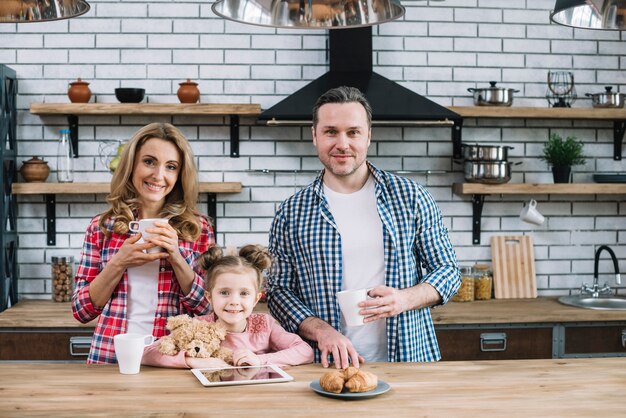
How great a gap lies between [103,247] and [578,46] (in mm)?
3537

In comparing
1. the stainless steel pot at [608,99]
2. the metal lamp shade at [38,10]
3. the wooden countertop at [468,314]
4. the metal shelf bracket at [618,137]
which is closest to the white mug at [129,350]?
the metal lamp shade at [38,10]

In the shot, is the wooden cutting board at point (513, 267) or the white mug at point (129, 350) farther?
the wooden cutting board at point (513, 267)

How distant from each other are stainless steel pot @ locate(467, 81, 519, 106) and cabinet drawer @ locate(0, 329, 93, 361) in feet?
8.51

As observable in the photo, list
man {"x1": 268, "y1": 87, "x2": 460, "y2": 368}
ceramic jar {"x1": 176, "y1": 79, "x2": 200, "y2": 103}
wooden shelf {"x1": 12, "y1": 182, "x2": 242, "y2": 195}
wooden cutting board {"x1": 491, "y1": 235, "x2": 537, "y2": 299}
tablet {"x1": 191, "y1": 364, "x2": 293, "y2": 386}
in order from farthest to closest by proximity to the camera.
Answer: wooden cutting board {"x1": 491, "y1": 235, "x2": 537, "y2": 299} < ceramic jar {"x1": 176, "y1": 79, "x2": 200, "y2": 103} < wooden shelf {"x1": 12, "y1": 182, "x2": 242, "y2": 195} < man {"x1": 268, "y1": 87, "x2": 460, "y2": 368} < tablet {"x1": 191, "y1": 364, "x2": 293, "y2": 386}

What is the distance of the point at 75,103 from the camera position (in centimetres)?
432

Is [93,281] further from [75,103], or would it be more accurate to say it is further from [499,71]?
[499,71]

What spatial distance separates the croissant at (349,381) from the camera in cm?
188

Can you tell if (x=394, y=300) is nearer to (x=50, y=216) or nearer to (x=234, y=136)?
(x=234, y=136)

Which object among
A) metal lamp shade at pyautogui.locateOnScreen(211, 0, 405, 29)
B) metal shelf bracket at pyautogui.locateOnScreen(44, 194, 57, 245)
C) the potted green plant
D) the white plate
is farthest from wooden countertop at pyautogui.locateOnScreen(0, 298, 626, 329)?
metal lamp shade at pyautogui.locateOnScreen(211, 0, 405, 29)

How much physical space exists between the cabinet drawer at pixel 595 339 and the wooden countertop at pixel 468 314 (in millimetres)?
74

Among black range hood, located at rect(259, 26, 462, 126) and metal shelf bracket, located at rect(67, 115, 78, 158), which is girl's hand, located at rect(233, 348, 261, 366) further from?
metal shelf bracket, located at rect(67, 115, 78, 158)

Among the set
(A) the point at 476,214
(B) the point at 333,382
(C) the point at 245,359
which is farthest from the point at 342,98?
(A) the point at 476,214

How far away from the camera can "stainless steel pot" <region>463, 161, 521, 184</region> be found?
4383 mm

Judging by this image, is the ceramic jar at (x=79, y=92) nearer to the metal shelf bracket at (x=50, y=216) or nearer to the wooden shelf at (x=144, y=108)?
the wooden shelf at (x=144, y=108)
